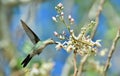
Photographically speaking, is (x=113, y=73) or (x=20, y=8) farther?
(x=113, y=73)

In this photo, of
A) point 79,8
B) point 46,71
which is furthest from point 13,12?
point 46,71

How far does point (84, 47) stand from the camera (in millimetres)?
649

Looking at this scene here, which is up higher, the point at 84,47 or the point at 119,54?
the point at 119,54

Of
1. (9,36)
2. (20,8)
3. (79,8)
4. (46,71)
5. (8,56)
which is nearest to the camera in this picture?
(46,71)

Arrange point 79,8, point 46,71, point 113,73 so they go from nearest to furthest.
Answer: point 46,71, point 113,73, point 79,8

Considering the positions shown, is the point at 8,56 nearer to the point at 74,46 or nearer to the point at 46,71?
the point at 46,71

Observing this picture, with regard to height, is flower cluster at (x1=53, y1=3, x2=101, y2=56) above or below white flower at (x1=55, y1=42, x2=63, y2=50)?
above

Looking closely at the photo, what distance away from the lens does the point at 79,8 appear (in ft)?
10.9

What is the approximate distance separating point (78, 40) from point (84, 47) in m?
0.02

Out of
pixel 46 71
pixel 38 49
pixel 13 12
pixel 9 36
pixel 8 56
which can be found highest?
pixel 13 12

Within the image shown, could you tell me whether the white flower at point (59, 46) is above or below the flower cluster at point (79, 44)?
below

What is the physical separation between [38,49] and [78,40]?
69 millimetres

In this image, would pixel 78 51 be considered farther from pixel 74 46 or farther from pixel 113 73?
pixel 113 73

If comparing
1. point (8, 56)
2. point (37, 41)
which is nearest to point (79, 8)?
point (8, 56)
